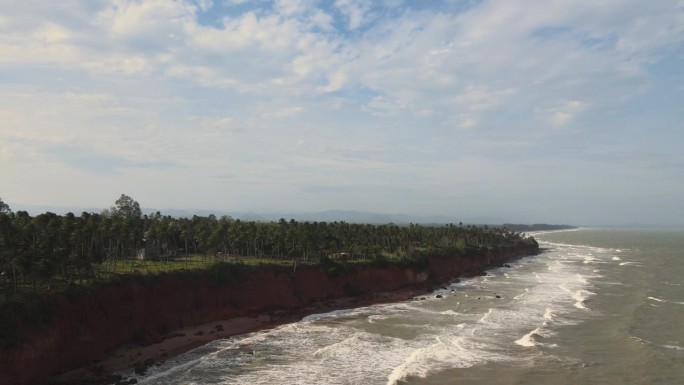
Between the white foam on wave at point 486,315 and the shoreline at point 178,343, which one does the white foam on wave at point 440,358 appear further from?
the shoreline at point 178,343

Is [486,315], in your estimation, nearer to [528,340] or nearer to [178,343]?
[528,340]

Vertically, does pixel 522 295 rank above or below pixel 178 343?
above

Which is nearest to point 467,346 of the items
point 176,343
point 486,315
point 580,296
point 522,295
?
point 486,315

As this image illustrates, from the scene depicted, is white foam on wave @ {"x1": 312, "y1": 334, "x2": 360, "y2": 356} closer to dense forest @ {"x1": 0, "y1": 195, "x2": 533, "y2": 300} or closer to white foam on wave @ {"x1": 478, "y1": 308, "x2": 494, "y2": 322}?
white foam on wave @ {"x1": 478, "y1": 308, "x2": 494, "y2": 322}

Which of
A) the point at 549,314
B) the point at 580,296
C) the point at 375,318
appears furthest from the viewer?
the point at 580,296

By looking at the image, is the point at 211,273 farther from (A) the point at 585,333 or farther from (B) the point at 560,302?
(B) the point at 560,302
